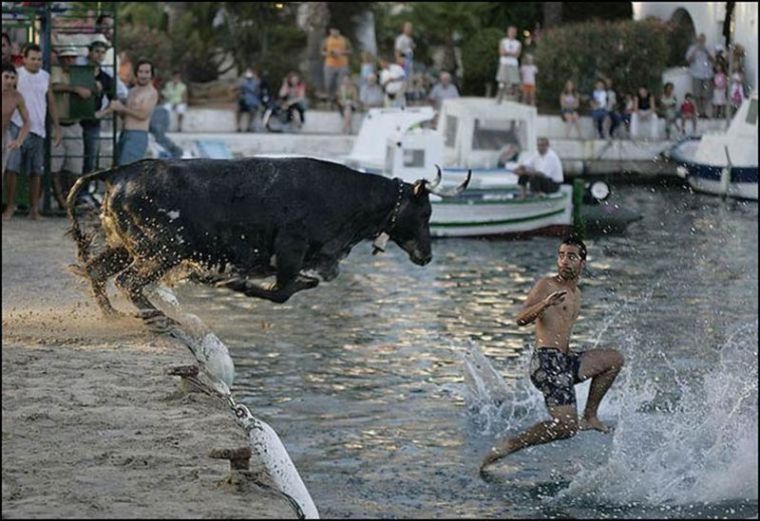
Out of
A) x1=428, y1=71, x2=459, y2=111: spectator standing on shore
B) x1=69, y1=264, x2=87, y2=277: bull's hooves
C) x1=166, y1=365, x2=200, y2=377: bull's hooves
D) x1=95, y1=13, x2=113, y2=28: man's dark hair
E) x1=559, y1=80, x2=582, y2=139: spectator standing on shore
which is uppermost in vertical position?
x1=95, y1=13, x2=113, y2=28: man's dark hair

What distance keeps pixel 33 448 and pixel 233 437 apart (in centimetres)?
A: 106

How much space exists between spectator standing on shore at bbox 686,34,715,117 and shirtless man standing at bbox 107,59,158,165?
21078 millimetres

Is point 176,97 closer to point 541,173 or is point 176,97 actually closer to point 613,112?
point 613,112

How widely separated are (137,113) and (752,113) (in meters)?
17.8

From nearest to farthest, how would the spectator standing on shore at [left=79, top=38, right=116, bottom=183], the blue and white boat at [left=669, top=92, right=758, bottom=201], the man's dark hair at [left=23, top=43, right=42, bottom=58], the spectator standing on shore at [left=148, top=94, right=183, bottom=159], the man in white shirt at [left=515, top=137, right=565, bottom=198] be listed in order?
1. the man's dark hair at [left=23, top=43, right=42, bottom=58]
2. the spectator standing on shore at [left=79, top=38, right=116, bottom=183]
3. the spectator standing on shore at [left=148, top=94, right=183, bottom=159]
4. the man in white shirt at [left=515, top=137, right=565, bottom=198]
5. the blue and white boat at [left=669, top=92, right=758, bottom=201]

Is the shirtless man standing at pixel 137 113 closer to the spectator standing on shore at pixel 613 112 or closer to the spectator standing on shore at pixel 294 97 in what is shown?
the spectator standing on shore at pixel 294 97

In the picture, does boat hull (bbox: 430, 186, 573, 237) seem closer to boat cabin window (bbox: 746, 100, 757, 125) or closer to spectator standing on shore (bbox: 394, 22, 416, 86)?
boat cabin window (bbox: 746, 100, 757, 125)

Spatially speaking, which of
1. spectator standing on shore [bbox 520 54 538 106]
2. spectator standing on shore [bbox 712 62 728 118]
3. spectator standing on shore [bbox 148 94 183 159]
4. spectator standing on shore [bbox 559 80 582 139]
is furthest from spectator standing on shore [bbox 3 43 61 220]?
spectator standing on shore [bbox 712 62 728 118]

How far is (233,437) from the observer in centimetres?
960

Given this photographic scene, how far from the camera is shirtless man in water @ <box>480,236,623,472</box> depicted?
11.7m

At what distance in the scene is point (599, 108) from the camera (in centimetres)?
3891

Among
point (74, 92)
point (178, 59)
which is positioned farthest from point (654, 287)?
point (178, 59)

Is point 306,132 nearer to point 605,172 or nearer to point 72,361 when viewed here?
point 605,172

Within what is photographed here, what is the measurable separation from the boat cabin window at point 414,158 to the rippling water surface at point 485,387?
2.98m
